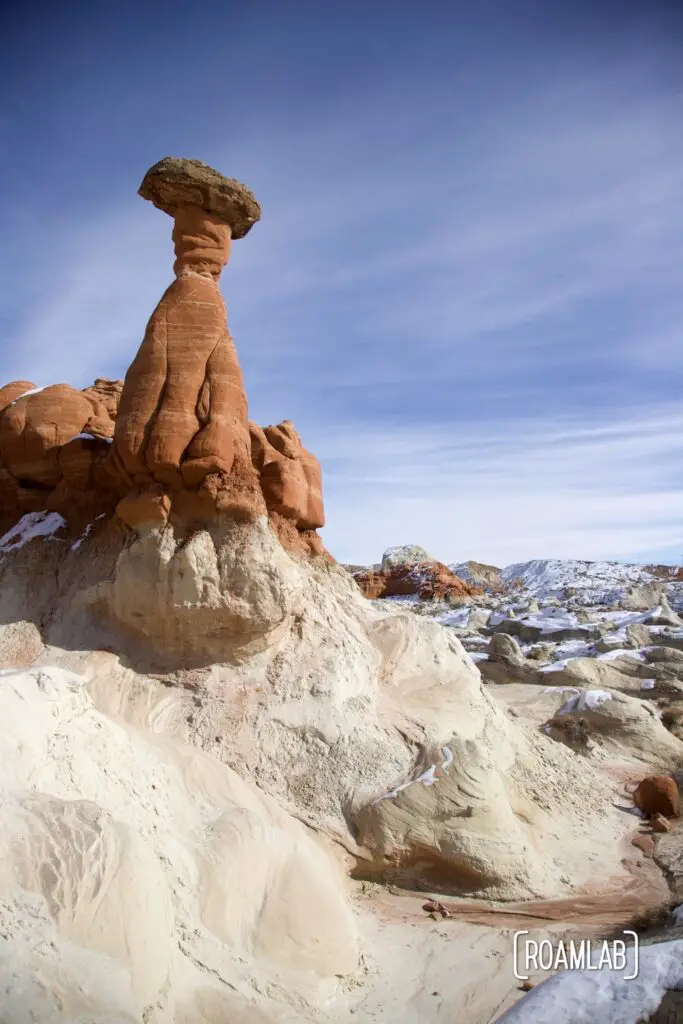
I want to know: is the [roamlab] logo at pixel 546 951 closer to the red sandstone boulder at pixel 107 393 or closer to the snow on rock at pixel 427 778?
the snow on rock at pixel 427 778

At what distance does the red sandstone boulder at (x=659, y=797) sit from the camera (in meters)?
11.4

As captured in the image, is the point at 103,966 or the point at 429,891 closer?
the point at 103,966

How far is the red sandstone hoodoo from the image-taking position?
9680 millimetres

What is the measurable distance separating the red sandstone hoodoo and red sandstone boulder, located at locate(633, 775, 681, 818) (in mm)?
6391

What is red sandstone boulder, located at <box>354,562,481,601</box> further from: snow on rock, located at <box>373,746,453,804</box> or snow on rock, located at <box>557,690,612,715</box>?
snow on rock, located at <box>373,746,453,804</box>

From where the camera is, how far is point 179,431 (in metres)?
9.59

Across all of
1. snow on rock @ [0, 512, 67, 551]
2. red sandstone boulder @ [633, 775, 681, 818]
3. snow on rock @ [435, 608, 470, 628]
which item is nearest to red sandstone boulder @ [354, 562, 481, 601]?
snow on rock @ [435, 608, 470, 628]

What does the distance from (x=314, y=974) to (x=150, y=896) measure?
71.5 inches

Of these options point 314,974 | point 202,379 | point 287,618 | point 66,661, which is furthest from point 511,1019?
point 202,379

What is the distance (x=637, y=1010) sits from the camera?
3.44 metres

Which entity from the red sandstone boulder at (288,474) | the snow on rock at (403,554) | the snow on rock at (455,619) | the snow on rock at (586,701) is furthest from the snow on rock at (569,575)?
the red sandstone boulder at (288,474)

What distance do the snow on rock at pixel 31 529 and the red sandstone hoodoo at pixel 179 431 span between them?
19 cm

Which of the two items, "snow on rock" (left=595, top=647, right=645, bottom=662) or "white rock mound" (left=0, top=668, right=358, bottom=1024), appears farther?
"snow on rock" (left=595, top=647, right=645, bottom=662)

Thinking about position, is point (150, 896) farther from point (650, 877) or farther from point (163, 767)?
point (650, 877)
